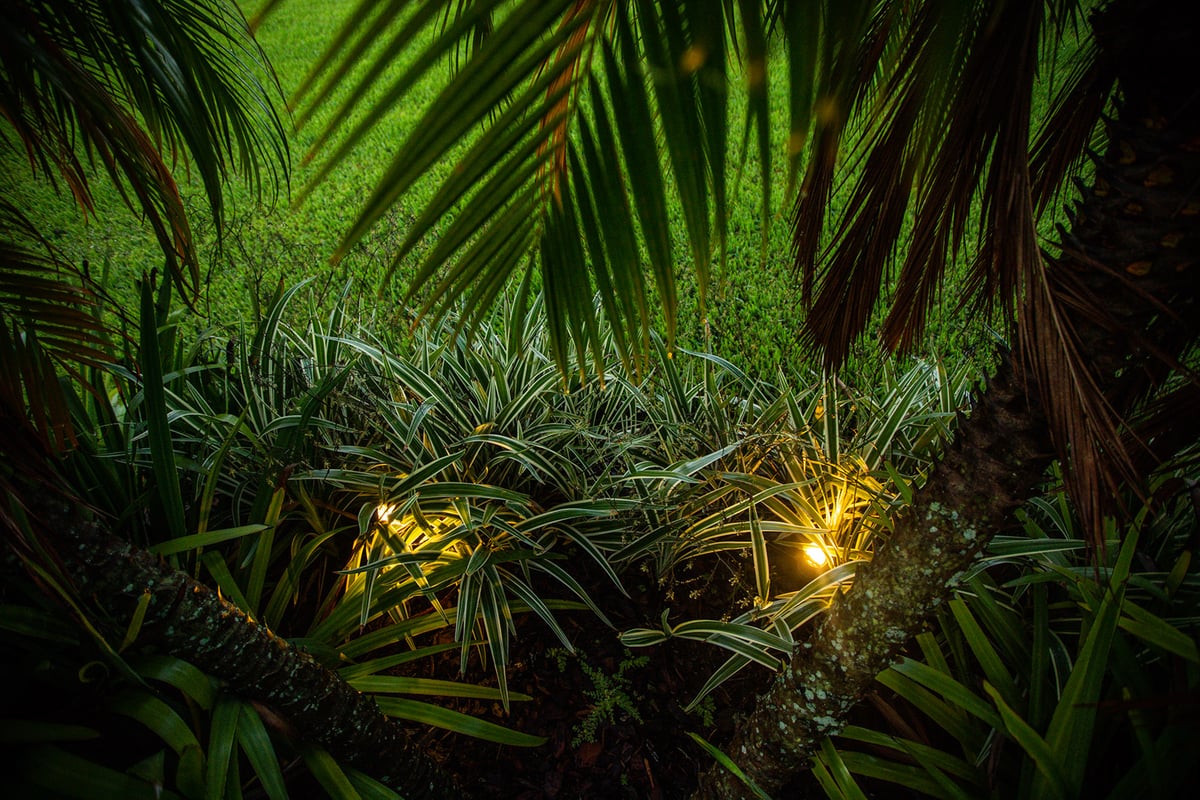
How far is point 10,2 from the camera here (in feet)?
1.94

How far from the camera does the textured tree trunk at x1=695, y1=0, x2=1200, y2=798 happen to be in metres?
0.63

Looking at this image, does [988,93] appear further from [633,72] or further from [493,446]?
[493,446]

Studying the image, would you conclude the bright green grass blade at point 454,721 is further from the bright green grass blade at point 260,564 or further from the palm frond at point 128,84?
the palm frond at point 128,84

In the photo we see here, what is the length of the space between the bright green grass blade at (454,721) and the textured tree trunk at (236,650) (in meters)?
0.09

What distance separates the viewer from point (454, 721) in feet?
4.73

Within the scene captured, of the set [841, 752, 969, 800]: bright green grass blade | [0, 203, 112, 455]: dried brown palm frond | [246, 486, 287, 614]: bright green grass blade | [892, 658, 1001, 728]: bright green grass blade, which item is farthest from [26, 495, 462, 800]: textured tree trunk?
[892, 658, 1001, 728]: bright green grass blade

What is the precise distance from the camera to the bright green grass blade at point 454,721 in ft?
4.69

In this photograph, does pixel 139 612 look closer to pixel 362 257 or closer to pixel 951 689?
pixel 951 689

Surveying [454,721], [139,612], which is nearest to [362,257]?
[454,721]

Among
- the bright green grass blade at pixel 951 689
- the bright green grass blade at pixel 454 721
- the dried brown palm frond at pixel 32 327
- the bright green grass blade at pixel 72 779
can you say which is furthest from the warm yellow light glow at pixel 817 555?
the dried brown palm frond at pixel 32 327

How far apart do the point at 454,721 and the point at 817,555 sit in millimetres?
1148

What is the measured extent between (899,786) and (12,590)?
2089 millimetres

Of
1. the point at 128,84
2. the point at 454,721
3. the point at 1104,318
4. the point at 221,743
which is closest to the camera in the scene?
the point at 1104,318

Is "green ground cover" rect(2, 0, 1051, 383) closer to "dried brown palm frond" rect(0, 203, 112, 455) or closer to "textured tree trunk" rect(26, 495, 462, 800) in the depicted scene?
"dried brown palm frond" rect(0, 203, 112, 455)
